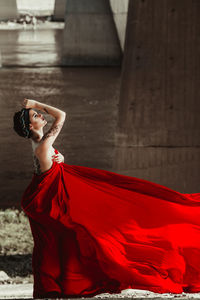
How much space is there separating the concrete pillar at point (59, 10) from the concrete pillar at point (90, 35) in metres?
25.0

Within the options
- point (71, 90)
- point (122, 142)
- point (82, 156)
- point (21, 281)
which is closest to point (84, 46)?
point (71, 90)

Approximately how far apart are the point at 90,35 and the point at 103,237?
27318mm

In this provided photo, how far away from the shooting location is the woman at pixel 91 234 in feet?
14.8

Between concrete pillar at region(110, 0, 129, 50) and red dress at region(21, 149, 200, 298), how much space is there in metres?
24.1

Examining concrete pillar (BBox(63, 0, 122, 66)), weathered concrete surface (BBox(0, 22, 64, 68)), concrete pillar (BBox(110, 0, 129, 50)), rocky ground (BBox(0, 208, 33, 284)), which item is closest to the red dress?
rocky ground (BBox(0, 208, 33, 284))

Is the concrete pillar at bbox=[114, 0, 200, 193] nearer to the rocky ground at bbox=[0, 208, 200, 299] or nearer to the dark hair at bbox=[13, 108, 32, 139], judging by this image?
the rocky ground at bbox=[0, 208, 200, 299]

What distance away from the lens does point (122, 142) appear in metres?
7.90

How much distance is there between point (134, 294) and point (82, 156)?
282 inches

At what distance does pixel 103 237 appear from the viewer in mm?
4562

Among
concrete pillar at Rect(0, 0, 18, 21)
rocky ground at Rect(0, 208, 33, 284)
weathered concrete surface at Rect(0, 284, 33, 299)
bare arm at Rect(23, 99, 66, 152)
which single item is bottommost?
concrete pillar at Rect(0, 0, 18, 21)

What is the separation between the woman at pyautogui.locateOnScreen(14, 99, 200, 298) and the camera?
451 cm

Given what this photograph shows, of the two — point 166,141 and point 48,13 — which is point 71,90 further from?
point 48,13

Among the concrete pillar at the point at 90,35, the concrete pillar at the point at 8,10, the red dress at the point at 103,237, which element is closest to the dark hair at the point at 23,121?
the red dress at the point at 103,237

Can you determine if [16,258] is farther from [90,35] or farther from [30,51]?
[30,51]
